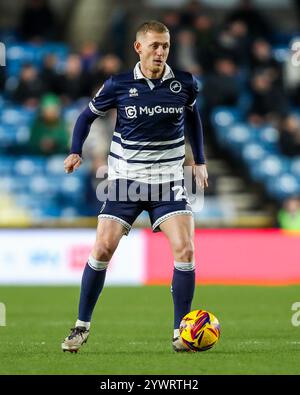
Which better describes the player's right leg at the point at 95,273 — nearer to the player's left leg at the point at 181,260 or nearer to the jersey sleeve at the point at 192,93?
the player's left leg at the point at 181,260

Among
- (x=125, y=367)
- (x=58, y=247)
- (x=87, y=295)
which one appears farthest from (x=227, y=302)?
(x=125, y=367)

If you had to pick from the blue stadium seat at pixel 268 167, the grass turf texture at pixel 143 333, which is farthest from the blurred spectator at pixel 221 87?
the grass turf texture at pixel 143 333

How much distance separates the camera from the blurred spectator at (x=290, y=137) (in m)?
17.9

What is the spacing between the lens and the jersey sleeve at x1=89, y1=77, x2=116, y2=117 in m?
7.95

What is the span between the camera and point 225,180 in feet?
60.7

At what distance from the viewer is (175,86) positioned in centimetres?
799

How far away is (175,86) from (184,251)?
121cm

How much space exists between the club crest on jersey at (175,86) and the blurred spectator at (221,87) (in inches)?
406

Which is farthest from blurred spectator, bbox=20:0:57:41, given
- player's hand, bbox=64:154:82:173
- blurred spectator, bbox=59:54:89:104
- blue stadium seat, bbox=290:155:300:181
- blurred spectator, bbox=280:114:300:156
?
player's hand, bbox=64:154:82:173

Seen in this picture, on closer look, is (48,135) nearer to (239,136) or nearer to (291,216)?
(239,136)

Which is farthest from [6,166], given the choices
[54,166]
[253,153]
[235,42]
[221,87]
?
[235,42]

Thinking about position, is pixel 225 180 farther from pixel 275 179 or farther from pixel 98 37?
pixel 98 37

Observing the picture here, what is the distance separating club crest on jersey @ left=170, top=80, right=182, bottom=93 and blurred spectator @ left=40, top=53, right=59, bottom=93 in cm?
998
